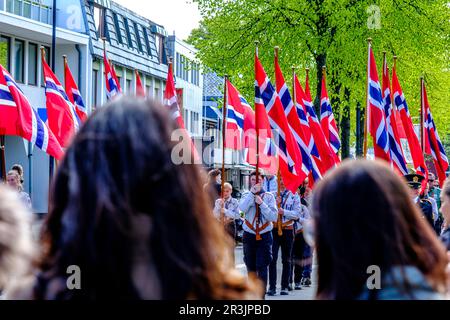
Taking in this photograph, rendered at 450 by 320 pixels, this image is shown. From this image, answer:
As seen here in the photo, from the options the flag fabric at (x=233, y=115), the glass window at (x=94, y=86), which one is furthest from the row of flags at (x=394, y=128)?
the glass window at (x=94, y=86)

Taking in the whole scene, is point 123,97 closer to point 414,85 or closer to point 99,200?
point 99,200

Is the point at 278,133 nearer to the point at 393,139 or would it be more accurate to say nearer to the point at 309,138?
the point at 309,138

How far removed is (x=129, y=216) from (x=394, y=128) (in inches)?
587

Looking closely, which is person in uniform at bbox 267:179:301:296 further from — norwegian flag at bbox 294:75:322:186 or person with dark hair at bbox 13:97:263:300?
person with dark hair at bbox 13:97:263:300

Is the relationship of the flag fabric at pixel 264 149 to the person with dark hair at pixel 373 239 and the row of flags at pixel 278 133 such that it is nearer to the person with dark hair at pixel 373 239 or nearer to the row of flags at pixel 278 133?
the row of flags at pixel 278 133

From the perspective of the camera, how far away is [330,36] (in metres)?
29.1

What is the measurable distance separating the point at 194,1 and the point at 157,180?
30087mm

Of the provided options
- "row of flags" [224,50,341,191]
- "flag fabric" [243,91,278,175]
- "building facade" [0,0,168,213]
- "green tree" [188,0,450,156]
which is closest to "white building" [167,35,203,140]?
"building facade" [0,0,168,213]

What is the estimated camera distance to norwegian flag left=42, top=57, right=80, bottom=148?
50.1ft

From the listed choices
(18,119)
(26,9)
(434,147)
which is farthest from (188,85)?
(18,119)

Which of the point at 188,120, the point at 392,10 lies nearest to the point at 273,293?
the point at 392,10

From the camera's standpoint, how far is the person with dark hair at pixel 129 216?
2385mm

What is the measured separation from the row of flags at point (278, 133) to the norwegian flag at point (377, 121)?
1149mm
